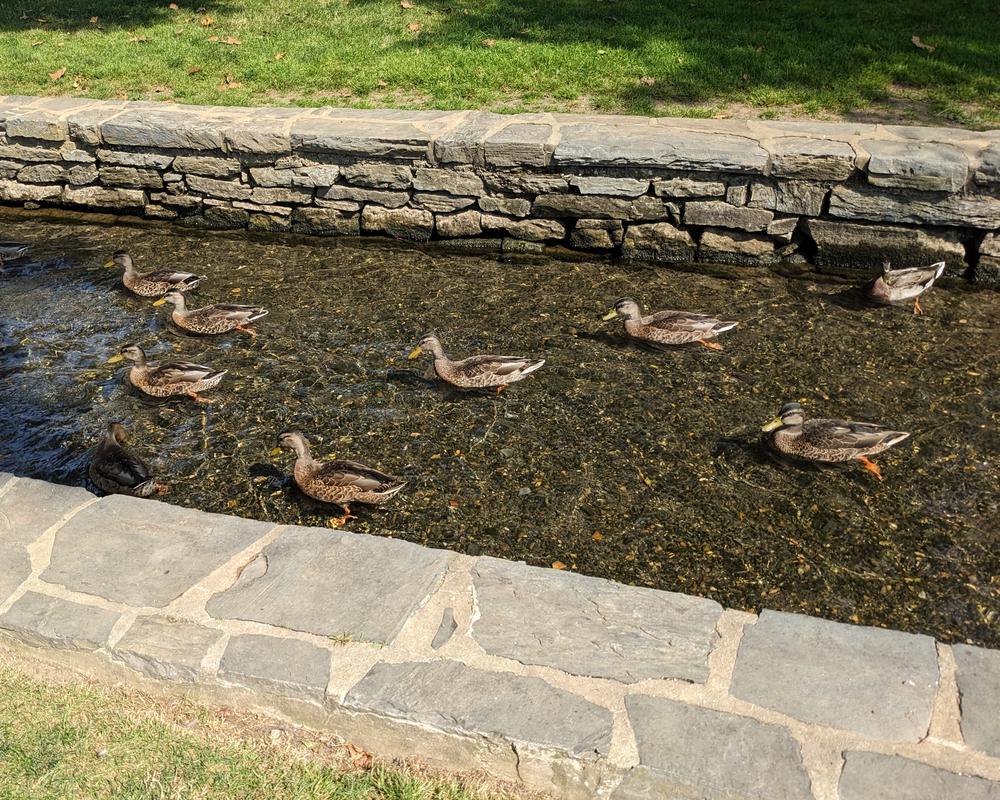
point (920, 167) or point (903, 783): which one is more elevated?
point (920, 167)

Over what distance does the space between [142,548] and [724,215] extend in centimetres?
615

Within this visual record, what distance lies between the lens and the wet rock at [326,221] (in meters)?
9.67

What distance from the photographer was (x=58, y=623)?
3941 mm

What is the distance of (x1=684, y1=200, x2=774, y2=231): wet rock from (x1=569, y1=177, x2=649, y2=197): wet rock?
0.47m

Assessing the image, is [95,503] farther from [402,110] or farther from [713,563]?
[402,110]

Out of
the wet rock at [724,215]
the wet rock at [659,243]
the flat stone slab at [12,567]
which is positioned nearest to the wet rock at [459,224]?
the wet rock at [659,243]

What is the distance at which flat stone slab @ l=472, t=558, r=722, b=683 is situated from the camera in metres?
3.62

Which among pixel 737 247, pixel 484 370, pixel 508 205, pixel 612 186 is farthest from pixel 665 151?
pixel 484 370

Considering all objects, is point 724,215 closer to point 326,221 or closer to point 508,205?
point 508,205

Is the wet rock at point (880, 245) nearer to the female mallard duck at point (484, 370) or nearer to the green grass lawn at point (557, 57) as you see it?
the green grass lawn at point (557, 57)

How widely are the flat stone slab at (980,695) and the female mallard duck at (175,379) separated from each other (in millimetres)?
5172

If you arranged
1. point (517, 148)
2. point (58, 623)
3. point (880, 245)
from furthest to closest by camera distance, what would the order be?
point (517, 148), point (880, 245), point (58, 623)

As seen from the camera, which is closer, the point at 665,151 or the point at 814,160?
the point at 814,160

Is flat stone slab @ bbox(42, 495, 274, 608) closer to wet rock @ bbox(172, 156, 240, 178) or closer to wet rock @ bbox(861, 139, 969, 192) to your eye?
wet rock @ bbox(172, 156, 240, 178)
